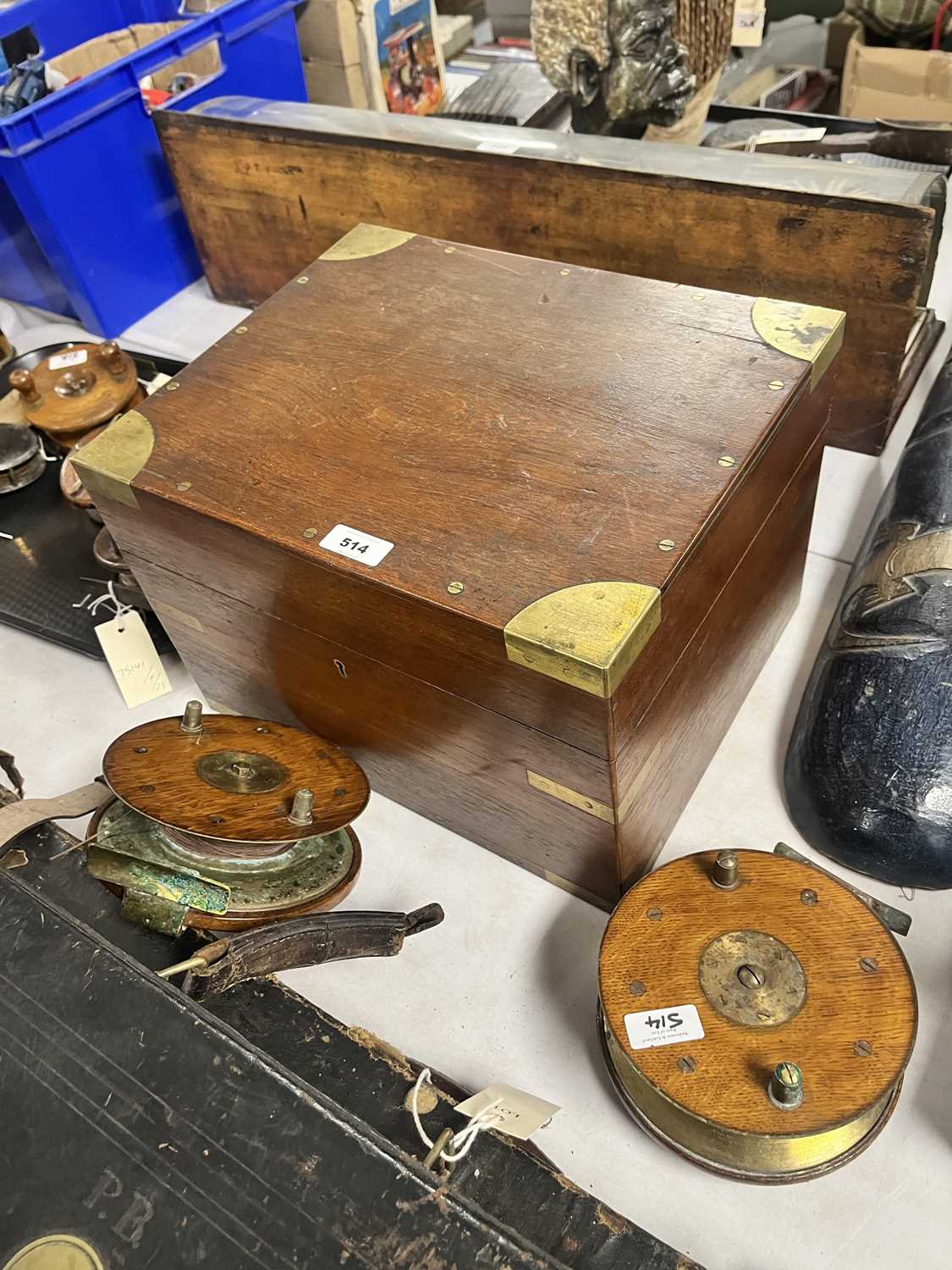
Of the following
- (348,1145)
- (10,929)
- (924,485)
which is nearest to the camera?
(348,1145)

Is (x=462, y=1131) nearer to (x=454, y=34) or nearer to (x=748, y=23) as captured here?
(x=748, y=23)

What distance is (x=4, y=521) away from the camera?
1669mm

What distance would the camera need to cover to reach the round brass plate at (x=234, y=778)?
0.99m

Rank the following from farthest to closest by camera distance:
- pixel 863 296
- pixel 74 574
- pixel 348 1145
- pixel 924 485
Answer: pixel 74 574, pixel 863 296, pixel 924 485, pixel 348 1145

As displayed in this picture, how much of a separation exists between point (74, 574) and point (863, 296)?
4.18 ft

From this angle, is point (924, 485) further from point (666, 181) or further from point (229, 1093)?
point (229, 1093)

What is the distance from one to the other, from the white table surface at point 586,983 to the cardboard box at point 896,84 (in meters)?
1.33

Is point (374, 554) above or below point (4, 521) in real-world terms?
above

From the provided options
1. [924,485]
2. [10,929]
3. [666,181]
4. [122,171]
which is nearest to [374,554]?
[10,929]

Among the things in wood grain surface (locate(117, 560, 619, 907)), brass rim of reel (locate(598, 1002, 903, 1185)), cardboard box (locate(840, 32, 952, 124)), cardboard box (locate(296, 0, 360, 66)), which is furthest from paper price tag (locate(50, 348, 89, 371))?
cardboard box (locate(840, 32, 952, 124))

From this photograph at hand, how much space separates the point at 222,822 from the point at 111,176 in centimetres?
156

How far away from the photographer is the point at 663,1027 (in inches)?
34.8

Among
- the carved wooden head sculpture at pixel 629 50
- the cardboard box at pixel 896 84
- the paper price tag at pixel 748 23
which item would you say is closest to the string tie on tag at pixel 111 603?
the carved wooden head sculpture at pixel 629 50

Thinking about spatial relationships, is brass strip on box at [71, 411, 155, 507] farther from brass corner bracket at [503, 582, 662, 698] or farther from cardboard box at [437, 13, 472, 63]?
cardboard box at [437, 13, 472, 63]
